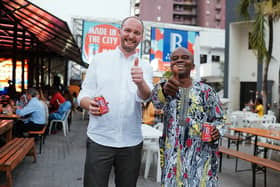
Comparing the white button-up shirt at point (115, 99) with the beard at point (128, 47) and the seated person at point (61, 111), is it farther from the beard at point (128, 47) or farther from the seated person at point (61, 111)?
the seated person at point (61, 111)

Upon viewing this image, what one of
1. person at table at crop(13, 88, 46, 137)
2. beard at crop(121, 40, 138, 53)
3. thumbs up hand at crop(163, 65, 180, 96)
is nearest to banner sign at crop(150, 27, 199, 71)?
person at table at crop(13, 88, 46, 137)

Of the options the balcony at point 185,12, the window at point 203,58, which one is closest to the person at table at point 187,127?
the window at point 203,58

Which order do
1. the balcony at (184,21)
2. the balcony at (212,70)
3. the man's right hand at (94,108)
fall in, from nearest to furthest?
the man's right hand at (94,108), the balcony at (212,70), the balcony at (184,21)

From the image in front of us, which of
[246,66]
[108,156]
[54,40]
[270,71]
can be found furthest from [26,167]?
[246,66]

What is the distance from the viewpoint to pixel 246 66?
18734 millimetres

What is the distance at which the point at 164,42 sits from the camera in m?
15.3

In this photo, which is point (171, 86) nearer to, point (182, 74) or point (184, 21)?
point (182, 74)

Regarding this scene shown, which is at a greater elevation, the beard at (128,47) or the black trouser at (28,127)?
the beard at (128,47)

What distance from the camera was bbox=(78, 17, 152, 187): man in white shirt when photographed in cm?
194

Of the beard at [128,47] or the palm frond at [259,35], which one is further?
the palm frond at [259,35]

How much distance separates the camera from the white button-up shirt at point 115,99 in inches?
76.9

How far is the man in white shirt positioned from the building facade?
66787 millimetres

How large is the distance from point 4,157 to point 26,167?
1.29 meters

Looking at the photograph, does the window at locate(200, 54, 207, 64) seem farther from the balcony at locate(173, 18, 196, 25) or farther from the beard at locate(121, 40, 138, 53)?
the balcony at locate(173, 18, 196, 25)
